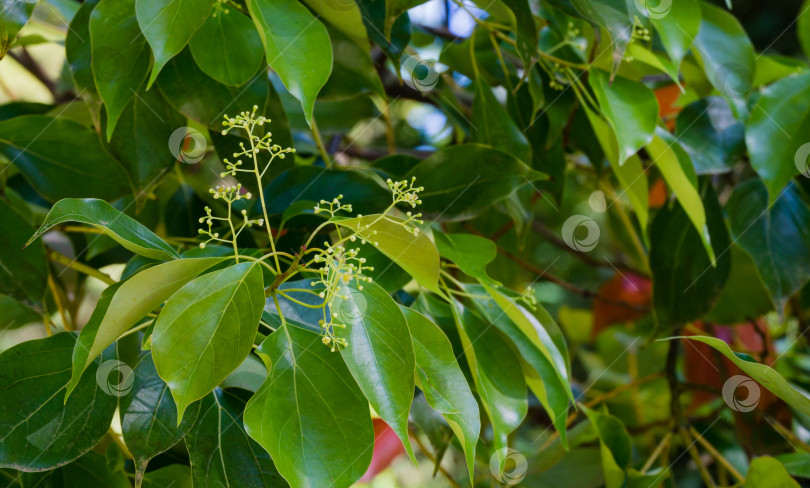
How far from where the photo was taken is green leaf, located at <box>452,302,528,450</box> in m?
0.50

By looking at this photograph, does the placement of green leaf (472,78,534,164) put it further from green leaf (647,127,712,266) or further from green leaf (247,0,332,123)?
green leaf (247,0,332,123)

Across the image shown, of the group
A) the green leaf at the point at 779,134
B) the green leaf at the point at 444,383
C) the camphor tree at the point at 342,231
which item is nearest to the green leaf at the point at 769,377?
the camphor tree at the point at 342,231

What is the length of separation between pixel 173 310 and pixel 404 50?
12.7 inches

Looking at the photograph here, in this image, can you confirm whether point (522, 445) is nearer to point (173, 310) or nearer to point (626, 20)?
Result: point (626, 20)

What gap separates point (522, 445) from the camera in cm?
121

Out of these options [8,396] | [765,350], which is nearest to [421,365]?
[8,396]

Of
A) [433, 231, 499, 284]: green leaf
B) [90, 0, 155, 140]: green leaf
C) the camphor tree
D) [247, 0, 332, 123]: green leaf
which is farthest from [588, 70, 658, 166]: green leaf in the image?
[90, 0, 155, 140]: green leaf

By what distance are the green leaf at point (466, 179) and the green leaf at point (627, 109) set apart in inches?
2.6

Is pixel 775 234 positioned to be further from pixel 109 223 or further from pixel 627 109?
pixel 109 223

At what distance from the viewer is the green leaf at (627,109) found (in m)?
0.55

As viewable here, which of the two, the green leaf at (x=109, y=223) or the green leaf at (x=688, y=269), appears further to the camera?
the green leaf at (x=688, y=269)

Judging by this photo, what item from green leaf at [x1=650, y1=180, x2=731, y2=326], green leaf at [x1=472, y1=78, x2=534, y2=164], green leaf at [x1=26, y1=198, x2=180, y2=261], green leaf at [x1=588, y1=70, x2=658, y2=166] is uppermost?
green leaf at [x1=26, y1=198, x2=180, y2=261]

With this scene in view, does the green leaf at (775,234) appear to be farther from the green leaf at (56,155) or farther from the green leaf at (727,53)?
the green leaf at (56,155)

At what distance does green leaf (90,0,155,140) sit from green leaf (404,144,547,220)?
0.72 ft
